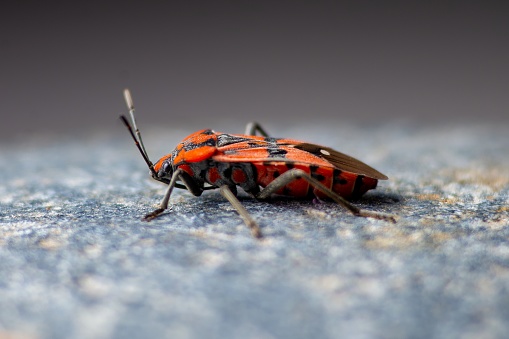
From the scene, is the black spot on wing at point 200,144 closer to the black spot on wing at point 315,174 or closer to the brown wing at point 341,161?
the brown wing at point 341,161

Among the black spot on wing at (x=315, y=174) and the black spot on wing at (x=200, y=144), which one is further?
the black spot on wing at (x=200, y=144)

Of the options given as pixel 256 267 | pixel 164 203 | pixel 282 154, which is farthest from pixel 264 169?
pixel 256 267

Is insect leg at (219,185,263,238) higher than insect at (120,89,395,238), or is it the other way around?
insect at (120,89,395,238)

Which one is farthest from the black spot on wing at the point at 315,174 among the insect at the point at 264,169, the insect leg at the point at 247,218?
the insect leg at the point at 247,218

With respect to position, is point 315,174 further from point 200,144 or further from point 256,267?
point 256,267

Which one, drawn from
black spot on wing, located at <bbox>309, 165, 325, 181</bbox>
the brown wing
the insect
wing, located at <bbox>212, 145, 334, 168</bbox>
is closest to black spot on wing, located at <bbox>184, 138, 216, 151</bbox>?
the insect

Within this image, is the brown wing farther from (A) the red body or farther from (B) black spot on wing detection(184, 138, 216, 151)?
(B) black spot on wing detection(184, 138, 216, 151)

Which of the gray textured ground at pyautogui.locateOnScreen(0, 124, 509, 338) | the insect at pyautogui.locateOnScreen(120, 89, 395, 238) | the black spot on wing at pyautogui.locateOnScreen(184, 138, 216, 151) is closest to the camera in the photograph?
the gray textured ground at pyautogui.locateOnScreen(0, 124, 509, 338)

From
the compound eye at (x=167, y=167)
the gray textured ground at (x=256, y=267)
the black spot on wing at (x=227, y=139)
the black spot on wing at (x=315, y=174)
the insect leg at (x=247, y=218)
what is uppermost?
the black spot on wing at (x=227, y=139)

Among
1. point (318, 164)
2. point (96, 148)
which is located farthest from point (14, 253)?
point (96, 148)

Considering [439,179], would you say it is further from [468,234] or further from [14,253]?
[14,253]
